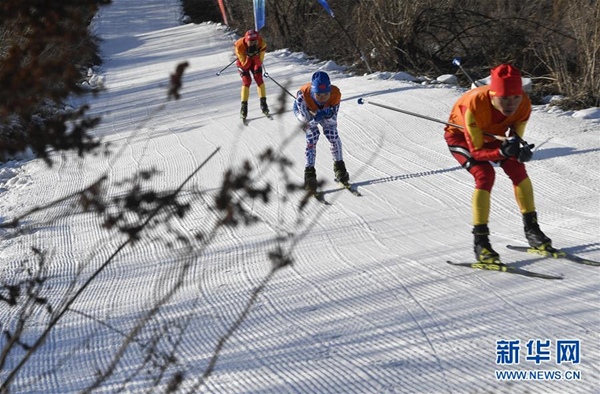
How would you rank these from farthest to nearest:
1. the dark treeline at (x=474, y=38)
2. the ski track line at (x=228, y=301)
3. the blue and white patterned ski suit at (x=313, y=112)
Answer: the dark treeline at (x=474, y=38) < the blue and white patterned ski suit at (x=313, y=112) < the ski track line at (x=228, y=301)

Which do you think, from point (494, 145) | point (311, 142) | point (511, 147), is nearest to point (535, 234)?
point (494, 145)

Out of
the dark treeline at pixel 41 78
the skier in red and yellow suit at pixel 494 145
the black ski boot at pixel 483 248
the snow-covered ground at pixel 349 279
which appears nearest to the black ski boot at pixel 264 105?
the snow-covered ground at pixel 349 279

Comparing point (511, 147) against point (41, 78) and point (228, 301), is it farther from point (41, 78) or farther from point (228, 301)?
point (41, 78)

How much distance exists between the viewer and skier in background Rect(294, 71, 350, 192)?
881 cm

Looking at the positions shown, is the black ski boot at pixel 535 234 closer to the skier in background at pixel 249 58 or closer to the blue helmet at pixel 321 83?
the blue helmet at pixel 321 83

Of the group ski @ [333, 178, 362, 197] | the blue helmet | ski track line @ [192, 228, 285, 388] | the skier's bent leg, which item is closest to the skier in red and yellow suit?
ski track line @ [192, 228, 285, 388]

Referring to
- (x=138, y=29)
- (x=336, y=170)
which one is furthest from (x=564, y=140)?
(x=138, y=29)

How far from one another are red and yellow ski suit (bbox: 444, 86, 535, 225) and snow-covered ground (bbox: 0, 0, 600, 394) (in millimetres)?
593

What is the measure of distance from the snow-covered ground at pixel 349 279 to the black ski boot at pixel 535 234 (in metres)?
0.18

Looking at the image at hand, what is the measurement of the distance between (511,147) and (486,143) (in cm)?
50

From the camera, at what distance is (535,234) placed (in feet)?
20.2

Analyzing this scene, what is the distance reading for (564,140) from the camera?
10352mm

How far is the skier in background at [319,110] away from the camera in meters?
8.81

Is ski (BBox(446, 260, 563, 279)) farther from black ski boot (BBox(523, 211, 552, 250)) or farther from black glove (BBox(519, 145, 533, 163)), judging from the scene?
black glove (BBox(519, 145, 533, 163))
